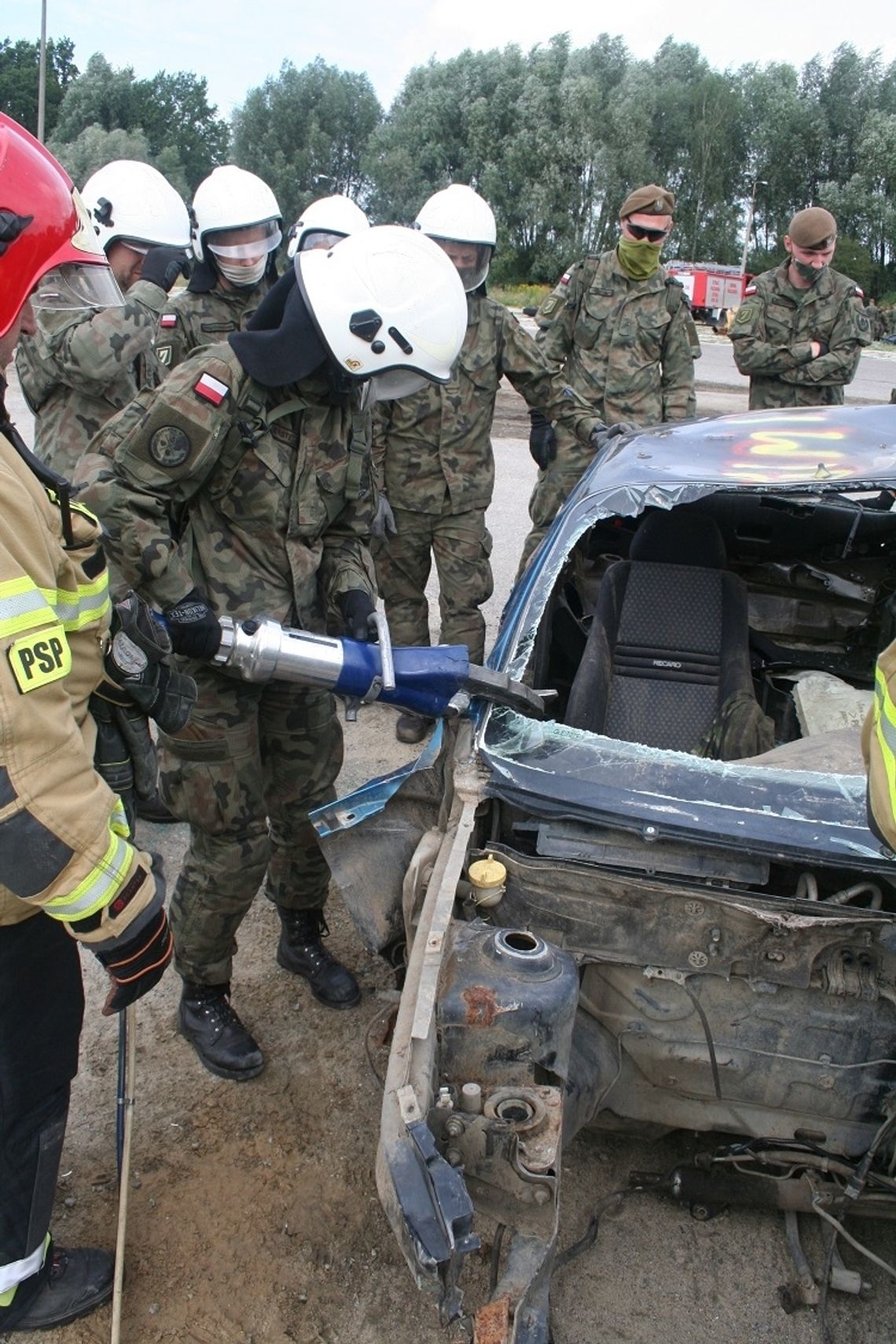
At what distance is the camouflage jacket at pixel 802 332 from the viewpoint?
612 centimetres

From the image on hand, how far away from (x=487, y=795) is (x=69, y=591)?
3.05 ft

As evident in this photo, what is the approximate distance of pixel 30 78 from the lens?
164 feet

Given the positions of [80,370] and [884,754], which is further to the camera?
[80,370]

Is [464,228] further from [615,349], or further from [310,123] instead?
[310,123]

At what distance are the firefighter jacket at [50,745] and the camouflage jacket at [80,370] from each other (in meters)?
1.96

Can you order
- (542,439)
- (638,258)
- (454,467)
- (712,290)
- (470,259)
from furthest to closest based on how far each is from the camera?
(712,290) → (638,258) → (542,439) → (454,467) → (470,259)

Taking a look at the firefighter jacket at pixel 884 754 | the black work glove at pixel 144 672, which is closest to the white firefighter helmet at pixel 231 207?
the black work glove at pixel 144 672

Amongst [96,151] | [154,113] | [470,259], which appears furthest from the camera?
[154,113]

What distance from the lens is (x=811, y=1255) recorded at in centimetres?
227

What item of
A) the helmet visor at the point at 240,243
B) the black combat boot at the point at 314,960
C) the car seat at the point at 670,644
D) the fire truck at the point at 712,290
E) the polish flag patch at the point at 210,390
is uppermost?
the helmet visor at the point at 240,243

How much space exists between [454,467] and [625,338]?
5.41ft

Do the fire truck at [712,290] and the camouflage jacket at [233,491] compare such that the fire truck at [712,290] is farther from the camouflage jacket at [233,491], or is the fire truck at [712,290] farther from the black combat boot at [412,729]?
the camouflage jacket at [233,491]

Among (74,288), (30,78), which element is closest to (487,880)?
(74,288)

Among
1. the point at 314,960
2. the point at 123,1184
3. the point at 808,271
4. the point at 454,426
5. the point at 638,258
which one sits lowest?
the point at 314,960
